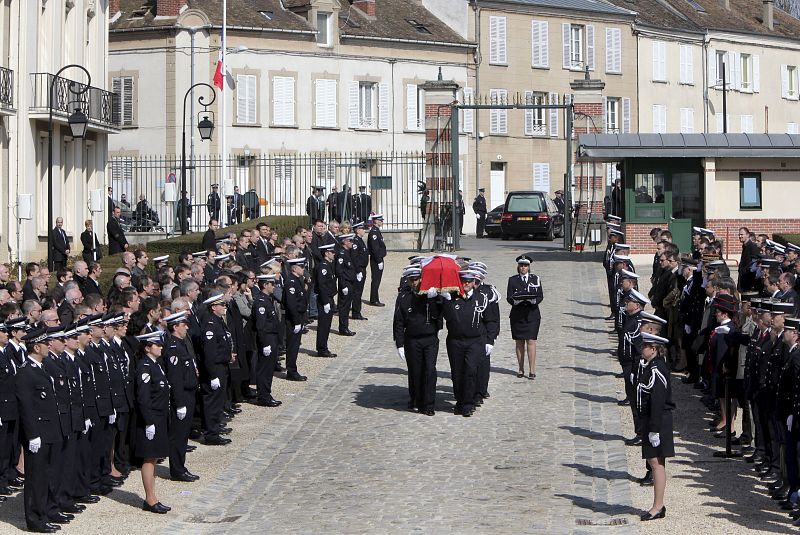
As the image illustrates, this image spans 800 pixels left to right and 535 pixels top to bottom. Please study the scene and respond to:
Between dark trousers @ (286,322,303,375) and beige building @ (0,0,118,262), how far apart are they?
10.5 metres

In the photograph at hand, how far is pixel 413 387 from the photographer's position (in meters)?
19.2

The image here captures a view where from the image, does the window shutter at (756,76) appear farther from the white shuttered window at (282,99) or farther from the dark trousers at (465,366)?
the dark trousers at (465,366)

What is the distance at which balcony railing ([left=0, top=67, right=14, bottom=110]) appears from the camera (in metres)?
32.6

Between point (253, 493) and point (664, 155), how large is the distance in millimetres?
20683

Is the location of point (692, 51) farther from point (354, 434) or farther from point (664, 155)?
point (354, 434)

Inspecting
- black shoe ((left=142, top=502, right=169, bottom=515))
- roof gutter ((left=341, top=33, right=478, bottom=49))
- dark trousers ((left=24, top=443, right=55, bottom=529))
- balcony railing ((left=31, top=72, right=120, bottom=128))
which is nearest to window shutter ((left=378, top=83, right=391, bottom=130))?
roof gutter ((left=341, top=33, right=478, bottom=49))

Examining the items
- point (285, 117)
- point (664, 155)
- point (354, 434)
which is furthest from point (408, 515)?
point (285, 117)

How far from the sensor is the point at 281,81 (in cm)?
5325

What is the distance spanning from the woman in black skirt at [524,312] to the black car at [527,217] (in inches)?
965

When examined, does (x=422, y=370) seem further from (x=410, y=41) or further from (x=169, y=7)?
(x=410, y=41)

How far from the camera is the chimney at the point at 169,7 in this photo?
5122 cm

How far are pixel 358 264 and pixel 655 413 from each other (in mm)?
12307

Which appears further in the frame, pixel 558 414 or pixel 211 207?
pixel 211 207

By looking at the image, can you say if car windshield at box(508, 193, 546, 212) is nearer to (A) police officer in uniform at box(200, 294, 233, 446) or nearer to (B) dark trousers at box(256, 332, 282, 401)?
(B) dark trousers at box(256, 332, 282, 401)
